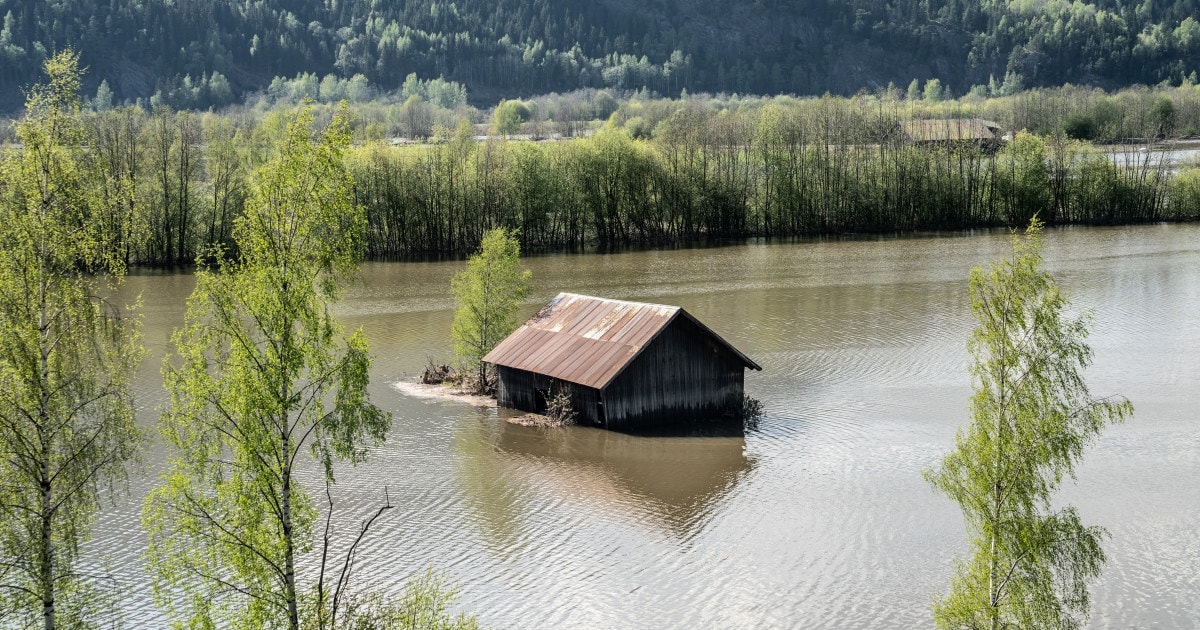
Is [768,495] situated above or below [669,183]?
below

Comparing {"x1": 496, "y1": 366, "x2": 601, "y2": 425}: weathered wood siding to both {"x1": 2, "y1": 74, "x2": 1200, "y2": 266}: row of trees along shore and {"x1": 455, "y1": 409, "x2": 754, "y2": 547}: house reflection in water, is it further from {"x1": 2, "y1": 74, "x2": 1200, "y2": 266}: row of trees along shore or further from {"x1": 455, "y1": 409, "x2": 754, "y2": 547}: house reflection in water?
{"x1": 2, "y1": 74, "x2": 1200, "y2": 266}: row of trees along shore

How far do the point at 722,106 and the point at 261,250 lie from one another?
189 m

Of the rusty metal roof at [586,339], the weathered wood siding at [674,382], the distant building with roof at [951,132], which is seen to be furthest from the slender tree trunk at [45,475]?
the distant building with roof at [951,132]

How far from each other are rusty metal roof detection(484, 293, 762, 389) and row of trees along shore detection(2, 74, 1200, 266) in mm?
42533

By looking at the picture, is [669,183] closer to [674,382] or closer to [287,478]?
[674,382]

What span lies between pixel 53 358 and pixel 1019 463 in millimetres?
13523

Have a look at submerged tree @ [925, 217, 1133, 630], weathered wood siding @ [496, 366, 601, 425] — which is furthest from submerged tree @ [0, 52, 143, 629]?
weathered wood siding @ [496, 366, 601, 425]

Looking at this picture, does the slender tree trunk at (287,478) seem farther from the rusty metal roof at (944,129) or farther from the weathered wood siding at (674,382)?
the rusty metal roof at (944,129)

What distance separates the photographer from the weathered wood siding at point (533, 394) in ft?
115

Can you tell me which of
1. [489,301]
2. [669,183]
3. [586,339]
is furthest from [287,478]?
[669,183]

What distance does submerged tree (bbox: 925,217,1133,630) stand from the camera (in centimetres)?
1678

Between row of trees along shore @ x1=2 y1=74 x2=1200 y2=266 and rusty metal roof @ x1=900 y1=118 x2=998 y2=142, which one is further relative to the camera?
rusty metal roof @ x1=900 y1=118 x2=998 y2=142

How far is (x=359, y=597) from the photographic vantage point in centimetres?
2370

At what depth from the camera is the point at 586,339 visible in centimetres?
3616
